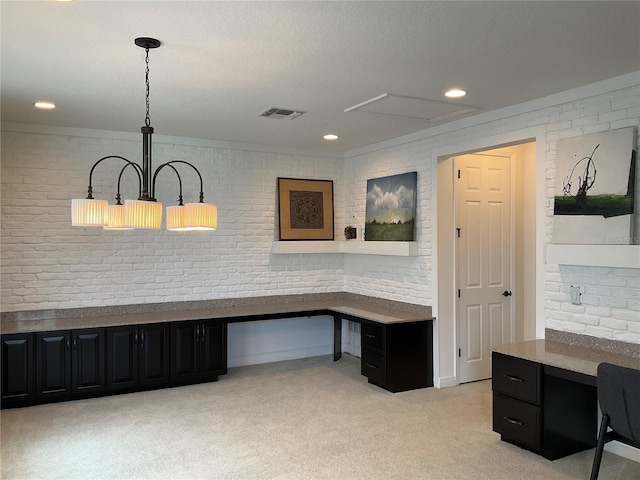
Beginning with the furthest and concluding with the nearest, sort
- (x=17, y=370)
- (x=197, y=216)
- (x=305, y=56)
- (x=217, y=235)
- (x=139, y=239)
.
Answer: (x=217, y=235), (x=139, y=239), (x=17, y=370), (x=305, y=56), (x=197, y=216)

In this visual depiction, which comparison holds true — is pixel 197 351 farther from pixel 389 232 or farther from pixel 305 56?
pixel 305 56

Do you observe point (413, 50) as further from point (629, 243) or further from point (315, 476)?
point (315, 476)

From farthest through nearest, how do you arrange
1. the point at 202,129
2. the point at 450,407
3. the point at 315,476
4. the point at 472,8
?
the point at 202,129 < the point at 450,407 < the point at 315,476 < the point at 472,8

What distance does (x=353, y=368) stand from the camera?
5.84 meters

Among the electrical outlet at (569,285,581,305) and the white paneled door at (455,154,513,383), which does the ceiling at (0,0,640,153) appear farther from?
the electrical outlet at (569,285,581,305)

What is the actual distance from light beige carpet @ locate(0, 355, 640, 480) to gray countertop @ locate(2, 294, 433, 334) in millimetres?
701

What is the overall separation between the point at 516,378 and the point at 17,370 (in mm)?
4091

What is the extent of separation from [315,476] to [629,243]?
2465 mm

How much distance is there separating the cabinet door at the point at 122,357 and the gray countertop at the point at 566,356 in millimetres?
3256

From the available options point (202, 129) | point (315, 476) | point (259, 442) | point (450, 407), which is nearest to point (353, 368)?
point (450, 407)

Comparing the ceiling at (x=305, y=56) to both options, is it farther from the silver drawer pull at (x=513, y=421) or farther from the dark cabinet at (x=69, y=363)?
the silver drawer pull at (x=513, y=421)

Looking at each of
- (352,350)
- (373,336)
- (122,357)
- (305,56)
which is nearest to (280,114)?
(305,56)

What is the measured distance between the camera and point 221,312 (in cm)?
544

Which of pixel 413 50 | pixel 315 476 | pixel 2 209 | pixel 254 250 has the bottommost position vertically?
pixel 315 476
